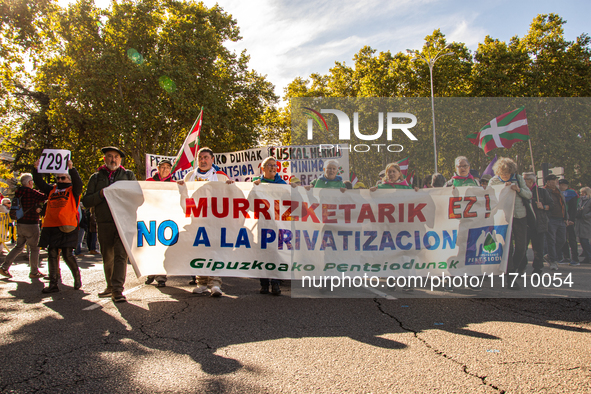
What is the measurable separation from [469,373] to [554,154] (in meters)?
27.9

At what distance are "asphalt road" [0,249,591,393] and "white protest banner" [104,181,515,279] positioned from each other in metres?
0.47

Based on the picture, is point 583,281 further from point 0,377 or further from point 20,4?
point 20,4

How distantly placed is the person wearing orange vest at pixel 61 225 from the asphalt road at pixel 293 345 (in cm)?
68

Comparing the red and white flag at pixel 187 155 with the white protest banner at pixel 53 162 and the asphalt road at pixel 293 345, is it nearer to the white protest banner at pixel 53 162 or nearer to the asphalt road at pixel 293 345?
the white protest banner at pixel 53 162

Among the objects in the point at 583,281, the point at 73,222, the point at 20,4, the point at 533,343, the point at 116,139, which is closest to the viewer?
the point at 533,343

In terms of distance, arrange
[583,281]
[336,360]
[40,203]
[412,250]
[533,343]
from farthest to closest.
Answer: [40,203] < [583,281] < [412,250] < [533,343] < [336,360]

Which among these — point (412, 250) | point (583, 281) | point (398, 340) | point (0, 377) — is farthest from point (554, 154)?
point (0, 377)

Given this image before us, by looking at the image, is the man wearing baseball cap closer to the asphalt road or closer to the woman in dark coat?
the asphalt road

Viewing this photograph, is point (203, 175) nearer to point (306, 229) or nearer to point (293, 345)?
point (306, 229)

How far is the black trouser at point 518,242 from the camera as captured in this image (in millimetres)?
6137

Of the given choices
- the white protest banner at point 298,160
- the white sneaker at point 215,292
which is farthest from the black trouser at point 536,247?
the white protest banner at point 298,160

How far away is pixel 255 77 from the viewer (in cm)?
2794

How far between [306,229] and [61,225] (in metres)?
3.53

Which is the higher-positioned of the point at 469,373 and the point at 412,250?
the point at 412,250
